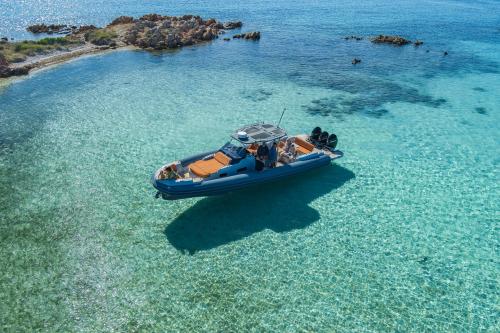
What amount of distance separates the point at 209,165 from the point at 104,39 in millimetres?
37755

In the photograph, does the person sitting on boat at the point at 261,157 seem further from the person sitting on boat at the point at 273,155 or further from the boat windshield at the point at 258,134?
the boat windshield at the point at 258,134

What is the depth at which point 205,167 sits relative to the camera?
17922 millimetres

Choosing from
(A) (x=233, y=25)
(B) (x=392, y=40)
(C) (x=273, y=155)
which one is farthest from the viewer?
(A) (x=233, y=25)

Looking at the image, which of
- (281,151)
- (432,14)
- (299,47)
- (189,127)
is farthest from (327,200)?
(432,14)

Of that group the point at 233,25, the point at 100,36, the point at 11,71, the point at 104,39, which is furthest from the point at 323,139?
the point at 233,25

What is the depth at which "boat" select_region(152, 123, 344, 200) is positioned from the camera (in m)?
16.8

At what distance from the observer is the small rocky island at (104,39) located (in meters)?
39.8

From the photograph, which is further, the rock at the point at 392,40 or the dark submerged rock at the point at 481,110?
the rock at the point at 392,40

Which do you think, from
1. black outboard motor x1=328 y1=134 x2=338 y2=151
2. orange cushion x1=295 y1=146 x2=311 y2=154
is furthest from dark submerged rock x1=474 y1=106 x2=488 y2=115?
orange cushion x1=295 y1=146 x2=311 y2=154

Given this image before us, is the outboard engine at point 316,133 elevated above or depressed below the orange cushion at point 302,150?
above

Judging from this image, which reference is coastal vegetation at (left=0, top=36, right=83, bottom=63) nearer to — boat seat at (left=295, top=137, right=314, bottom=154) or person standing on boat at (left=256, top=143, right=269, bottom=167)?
person standing on boat at (left=256, top=143, right=269, bottom=167)

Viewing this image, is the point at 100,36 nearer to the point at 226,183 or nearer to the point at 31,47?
the point at 31,47

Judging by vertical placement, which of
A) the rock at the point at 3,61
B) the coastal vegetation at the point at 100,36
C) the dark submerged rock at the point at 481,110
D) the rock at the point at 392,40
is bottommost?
the dark submerged rock at the point at 481,110

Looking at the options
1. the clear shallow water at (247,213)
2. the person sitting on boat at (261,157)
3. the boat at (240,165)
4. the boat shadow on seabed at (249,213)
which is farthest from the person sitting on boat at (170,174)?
the person sitting on boat at (261,157)
